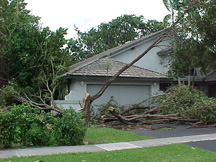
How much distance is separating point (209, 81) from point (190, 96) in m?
7.24

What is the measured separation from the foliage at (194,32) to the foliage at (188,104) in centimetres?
149

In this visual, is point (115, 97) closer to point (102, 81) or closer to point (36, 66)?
point (102, 81)

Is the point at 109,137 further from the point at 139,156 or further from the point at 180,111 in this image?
the point at 180,111

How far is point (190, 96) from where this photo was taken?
15.9 metres

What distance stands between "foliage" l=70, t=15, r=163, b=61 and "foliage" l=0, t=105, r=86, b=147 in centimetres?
3232

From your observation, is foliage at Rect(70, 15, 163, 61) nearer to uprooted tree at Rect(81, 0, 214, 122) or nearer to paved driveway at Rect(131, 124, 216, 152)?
uprooted tree at Rect(81, 0, 214, 122)

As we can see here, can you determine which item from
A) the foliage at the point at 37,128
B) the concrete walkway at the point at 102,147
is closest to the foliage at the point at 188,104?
the concrete walkway at the point at 102,147

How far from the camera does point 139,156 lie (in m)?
7.84

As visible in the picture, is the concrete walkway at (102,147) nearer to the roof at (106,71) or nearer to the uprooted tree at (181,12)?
the uprooted tree at (181,12)

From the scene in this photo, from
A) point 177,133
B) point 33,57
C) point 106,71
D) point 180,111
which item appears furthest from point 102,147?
point 106,71

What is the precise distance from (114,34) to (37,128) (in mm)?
34357

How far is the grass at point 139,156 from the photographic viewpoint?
743 centimetres

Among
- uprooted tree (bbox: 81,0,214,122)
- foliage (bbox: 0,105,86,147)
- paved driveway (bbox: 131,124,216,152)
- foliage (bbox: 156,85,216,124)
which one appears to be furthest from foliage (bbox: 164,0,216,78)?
foliage (bbox: 0,105,86,147)

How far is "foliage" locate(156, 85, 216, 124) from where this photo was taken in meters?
14.6
